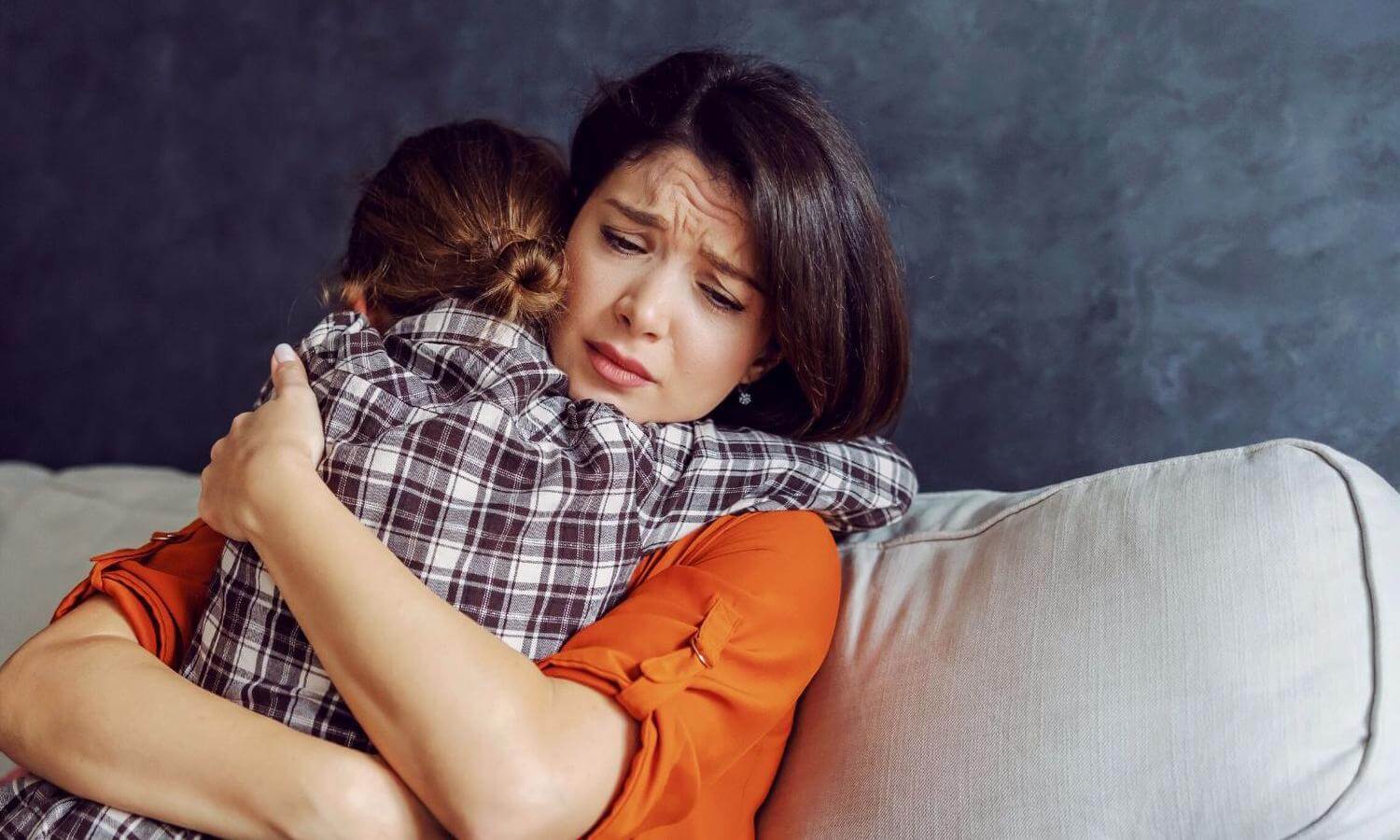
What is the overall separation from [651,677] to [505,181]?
0.59 m

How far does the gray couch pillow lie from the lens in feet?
2.81

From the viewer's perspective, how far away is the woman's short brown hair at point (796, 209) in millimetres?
1114

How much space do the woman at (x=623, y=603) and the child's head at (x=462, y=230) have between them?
1.7 inches

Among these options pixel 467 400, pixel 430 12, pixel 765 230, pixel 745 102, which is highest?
pixel 430 12

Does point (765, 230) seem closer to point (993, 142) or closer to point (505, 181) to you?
point (505, 181)

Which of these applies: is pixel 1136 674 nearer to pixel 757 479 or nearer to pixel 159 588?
pixel 757 479

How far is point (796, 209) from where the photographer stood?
1108 millimetres

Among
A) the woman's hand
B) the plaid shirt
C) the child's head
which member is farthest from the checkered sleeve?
the woman's hand

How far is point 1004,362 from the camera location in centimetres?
149

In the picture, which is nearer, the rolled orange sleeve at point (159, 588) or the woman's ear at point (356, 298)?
the rolled orange sleeve at point (159, 588)

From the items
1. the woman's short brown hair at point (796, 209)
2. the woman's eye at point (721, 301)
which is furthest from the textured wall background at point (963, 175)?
the woman's eye at point (721, 301)

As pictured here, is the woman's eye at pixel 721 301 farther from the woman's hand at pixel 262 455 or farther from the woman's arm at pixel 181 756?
the woman's arm at pixel 181 756

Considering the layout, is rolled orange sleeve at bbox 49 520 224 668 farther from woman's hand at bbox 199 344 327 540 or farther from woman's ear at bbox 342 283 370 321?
woman's ear at bbox 342 283 370 321

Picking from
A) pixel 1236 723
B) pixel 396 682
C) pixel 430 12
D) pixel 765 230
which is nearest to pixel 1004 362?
pixel 765 230
